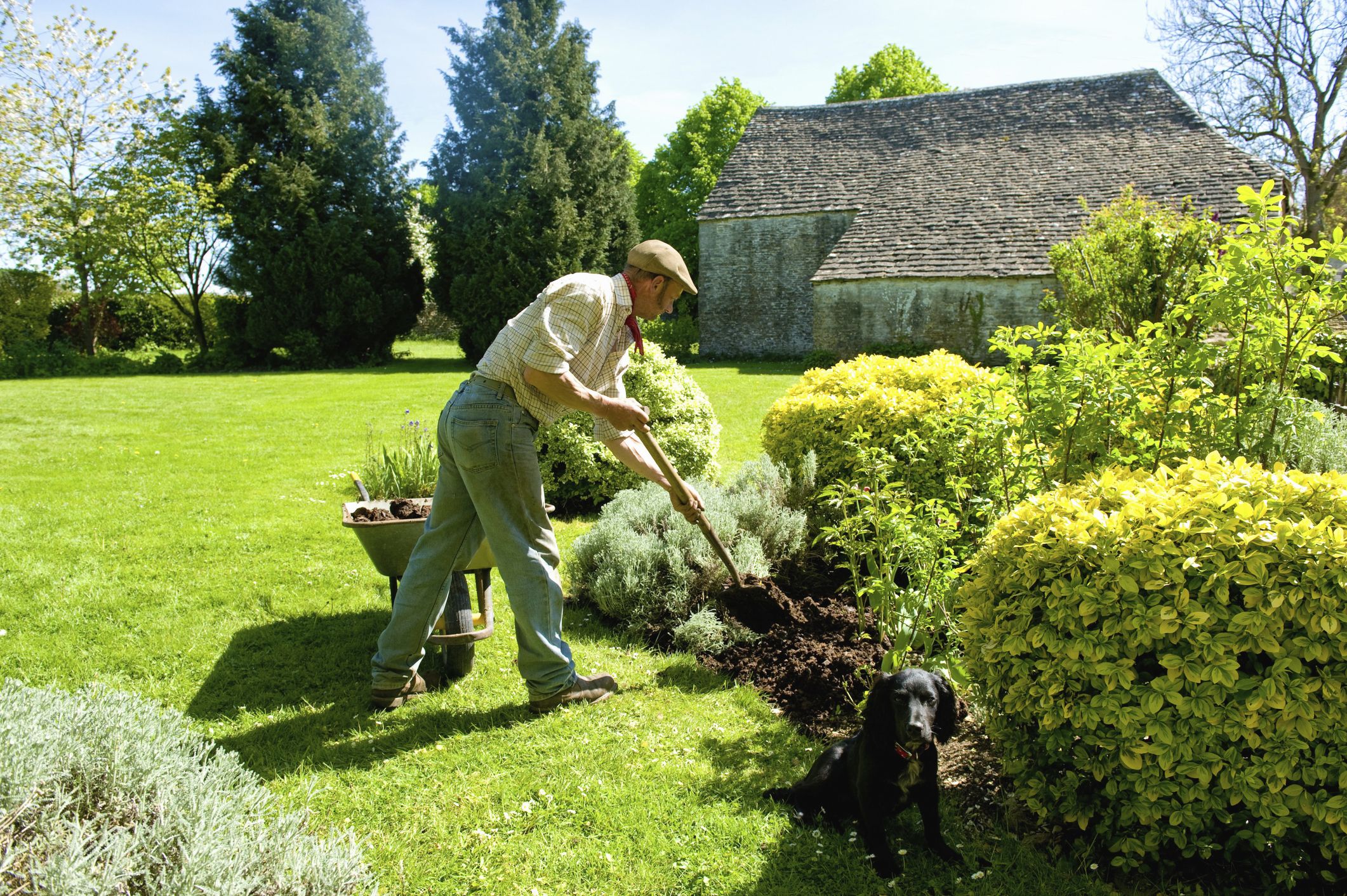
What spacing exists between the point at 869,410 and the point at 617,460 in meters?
2.51

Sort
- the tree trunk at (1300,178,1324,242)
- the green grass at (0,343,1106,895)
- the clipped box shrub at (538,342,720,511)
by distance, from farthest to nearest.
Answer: the tree trunk at (1300,178,1324,242), the clipped box shrub at (538,342,720,511), the green grass at (0,343,1106,895)

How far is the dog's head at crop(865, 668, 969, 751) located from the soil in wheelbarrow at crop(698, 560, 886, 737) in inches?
38.8

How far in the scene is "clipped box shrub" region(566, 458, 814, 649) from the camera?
486cm

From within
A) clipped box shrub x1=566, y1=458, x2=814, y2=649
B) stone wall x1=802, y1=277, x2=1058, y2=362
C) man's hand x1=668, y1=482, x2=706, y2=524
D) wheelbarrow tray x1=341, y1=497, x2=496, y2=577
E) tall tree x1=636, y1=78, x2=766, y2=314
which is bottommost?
clipped box shrub x1=566, y1=458, x2=814, y2=649

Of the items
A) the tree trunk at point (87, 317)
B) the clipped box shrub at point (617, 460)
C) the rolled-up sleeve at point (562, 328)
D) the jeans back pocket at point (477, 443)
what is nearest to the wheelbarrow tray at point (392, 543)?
the jeans back pocket at point (477, 443)

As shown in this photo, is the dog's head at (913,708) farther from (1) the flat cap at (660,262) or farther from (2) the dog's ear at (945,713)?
(1) the flat cap at (660,262)

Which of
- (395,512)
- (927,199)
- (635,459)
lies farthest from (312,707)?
(927,199)

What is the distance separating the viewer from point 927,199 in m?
21.6

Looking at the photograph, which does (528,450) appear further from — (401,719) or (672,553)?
(672,553)

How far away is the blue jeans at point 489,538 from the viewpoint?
349 cm

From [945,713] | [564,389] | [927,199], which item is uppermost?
[927,199]

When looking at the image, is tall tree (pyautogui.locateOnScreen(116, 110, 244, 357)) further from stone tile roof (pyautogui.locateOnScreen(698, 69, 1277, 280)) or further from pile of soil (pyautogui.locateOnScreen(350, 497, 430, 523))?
pile of soil (pyautogui.locateOnScreen(350, 497, 430, 523))

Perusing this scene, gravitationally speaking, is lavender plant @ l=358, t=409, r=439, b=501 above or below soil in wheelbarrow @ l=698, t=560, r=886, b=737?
above

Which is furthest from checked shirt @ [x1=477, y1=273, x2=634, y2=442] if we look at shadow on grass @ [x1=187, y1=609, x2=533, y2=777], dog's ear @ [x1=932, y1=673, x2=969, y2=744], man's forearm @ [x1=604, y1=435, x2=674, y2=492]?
dog's ear @ [x1=932, y1=673, x2=969, y2=744]
